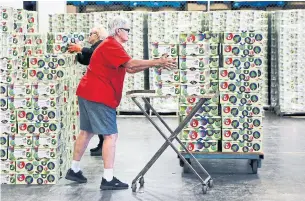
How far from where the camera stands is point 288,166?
30.8 ft

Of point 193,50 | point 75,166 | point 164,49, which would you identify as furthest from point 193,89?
point 75,166

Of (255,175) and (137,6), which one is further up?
(137,6)

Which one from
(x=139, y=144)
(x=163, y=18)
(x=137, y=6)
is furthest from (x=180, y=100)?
(x=137, y=6)

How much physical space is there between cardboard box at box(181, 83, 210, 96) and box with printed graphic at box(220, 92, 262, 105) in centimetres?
88

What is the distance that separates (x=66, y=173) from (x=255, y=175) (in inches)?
95.7

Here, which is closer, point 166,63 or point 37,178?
point 166,63

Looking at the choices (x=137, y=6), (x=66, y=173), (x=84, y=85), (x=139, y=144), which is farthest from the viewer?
(x=137, y=6)

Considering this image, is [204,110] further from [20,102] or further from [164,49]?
[20,102]

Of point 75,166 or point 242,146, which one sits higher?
point 242,146

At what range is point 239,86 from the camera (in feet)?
28.9

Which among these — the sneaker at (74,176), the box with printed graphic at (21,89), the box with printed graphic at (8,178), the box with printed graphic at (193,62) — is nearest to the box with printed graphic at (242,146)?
the box with printed graphic at (193,62)

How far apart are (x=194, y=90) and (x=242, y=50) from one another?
1.15 m

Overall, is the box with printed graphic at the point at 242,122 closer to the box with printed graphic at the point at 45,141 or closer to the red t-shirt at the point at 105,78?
the red t-shirt at the point at 105,78

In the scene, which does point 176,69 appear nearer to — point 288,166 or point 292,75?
point 288,166
